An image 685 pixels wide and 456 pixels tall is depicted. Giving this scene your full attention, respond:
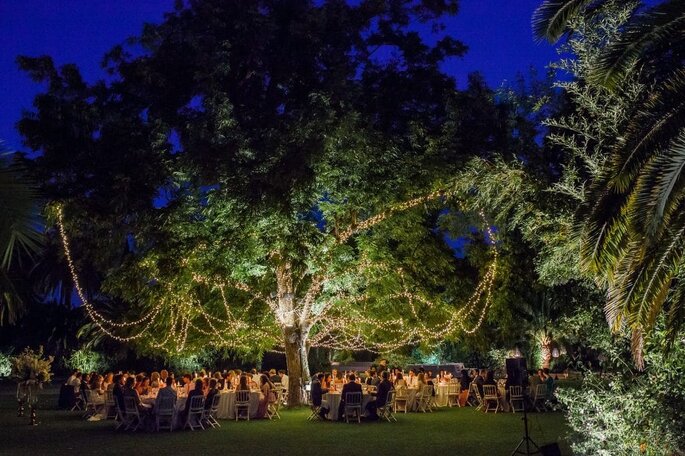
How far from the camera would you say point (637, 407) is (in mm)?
8953

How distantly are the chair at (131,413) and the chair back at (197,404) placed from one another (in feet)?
4.22

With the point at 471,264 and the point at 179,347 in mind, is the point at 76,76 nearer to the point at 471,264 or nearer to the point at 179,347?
the point at 179,347

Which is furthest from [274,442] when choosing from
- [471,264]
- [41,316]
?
[41,316]

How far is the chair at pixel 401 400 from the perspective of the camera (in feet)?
74.6

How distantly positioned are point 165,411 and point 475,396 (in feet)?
37.9

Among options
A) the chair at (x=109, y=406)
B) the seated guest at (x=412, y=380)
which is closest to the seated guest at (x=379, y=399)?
the seated guest at (x=412, y=380)

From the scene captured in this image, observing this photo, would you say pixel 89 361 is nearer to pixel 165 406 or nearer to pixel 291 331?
pixel 291 331

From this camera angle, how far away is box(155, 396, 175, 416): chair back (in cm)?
1800

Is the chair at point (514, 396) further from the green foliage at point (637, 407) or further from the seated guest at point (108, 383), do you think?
the green foliage at point (637, 407)

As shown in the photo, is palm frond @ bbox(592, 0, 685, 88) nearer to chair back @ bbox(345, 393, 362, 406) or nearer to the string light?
chair back @ bbox(345, 393, 362, 406)

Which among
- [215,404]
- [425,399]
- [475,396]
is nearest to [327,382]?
[425,399]

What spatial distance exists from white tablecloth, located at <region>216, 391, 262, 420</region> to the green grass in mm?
930

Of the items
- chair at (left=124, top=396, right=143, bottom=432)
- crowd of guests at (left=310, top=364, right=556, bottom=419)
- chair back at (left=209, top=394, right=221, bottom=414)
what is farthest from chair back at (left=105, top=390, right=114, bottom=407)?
crowd of guests at (left=310, top=364, right=556, bottom=419)

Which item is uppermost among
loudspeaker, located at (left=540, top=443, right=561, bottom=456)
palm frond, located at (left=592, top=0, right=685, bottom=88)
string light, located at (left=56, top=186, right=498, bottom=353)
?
palm frond, located at (left=592, top=0, right=685, bottom=88)
